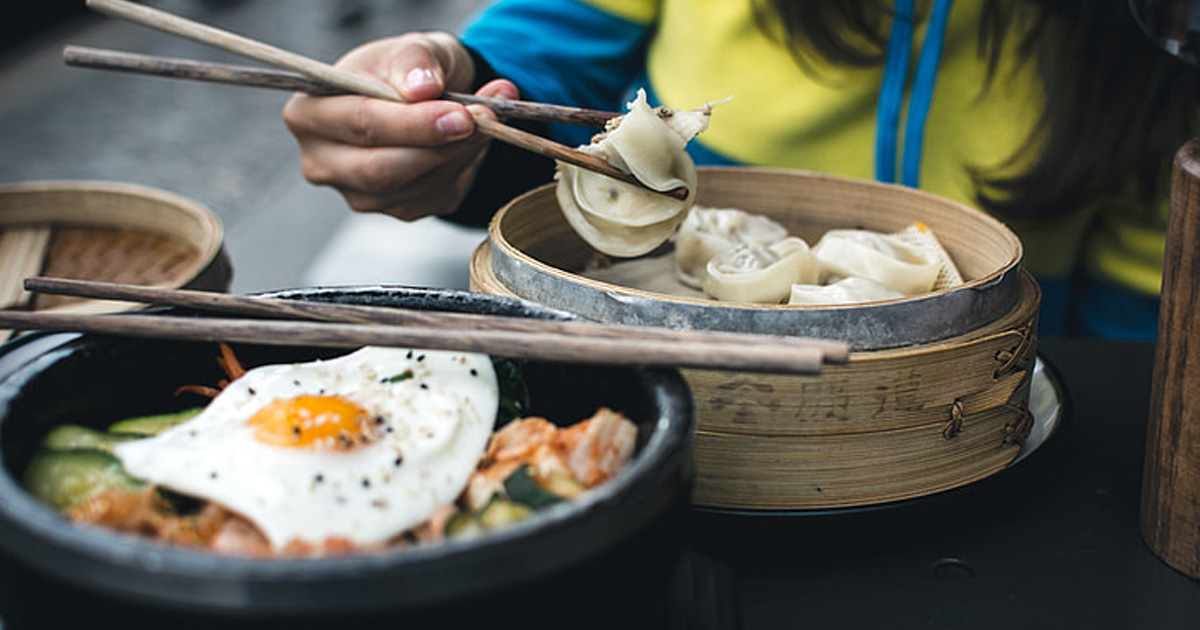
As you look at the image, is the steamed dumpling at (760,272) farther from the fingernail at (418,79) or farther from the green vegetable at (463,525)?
the green vegetable at (463,525)

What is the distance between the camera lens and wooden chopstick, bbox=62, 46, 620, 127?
4.15 feet

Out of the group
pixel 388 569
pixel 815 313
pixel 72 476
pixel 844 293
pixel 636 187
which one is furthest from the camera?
pixel 636 187

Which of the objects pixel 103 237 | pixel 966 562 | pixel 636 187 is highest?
pixel 636 187

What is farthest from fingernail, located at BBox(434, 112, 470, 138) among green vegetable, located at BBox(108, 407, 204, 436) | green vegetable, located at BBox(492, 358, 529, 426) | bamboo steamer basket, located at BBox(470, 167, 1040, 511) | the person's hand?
green vegetable, located at BBox(108, 407, 204, 436)

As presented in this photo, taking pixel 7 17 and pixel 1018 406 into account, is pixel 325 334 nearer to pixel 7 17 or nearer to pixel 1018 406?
pixel 1018 406

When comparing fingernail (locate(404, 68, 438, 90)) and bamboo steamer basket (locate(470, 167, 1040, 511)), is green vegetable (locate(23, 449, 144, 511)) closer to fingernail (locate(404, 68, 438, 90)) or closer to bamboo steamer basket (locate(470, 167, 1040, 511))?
bamboo steamer basket (locate(470, 167, 1040, 511))

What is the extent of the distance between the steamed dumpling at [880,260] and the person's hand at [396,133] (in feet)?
1.94

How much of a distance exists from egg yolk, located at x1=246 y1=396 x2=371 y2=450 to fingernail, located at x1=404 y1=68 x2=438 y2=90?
0.77m

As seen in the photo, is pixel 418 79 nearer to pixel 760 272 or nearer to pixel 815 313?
pixel 760 272

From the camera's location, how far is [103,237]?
1.85 m

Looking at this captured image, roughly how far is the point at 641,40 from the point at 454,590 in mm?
2038

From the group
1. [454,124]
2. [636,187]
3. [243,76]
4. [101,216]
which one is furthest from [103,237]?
[636,187]

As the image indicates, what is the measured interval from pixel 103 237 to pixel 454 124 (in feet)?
2.95

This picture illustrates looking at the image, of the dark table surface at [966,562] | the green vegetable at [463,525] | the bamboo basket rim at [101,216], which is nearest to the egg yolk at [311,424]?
the green vegetable at [463,525]
